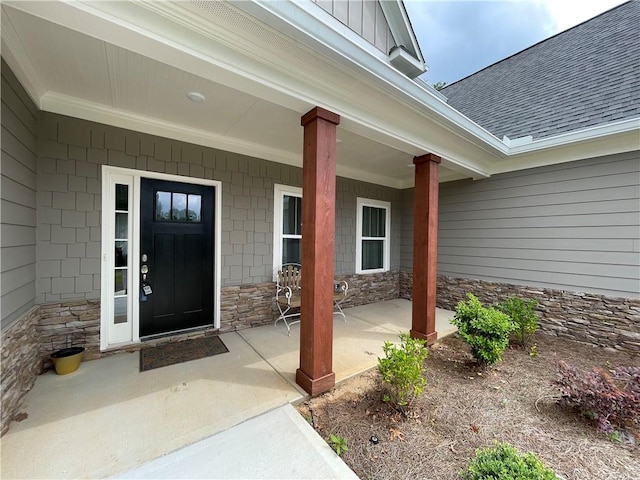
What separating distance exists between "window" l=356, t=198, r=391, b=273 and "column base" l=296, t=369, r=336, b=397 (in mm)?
3215

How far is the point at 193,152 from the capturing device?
345 centimetres

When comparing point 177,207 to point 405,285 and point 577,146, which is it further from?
point 577,146

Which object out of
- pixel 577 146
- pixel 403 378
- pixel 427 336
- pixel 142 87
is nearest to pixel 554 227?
pixel 577 146

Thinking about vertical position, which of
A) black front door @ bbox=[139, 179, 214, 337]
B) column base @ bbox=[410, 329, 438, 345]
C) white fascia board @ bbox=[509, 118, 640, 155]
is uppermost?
white fascia board @ bbox=[509, 118, 640, 155]

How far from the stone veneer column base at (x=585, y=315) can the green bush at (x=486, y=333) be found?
1905 millimetres

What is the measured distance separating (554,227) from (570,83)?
2.62 metres

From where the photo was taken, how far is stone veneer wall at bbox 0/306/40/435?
184 cm

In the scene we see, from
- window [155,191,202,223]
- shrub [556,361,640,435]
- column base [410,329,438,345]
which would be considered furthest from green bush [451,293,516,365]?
window [155,191,202,223]

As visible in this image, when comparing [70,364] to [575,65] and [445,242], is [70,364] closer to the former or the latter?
[445,242]

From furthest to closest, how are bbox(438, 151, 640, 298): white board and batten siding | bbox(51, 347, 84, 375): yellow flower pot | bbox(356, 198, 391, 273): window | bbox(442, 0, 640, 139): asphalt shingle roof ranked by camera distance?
bbox(356, 198, 391, 273): window
bbox(442, 0, 640, 139): asphalt shingle roof
bbox(438, 151, 640, 298): white board and batten siding
bbox(51, 347, 84, 375): yellow flower pot

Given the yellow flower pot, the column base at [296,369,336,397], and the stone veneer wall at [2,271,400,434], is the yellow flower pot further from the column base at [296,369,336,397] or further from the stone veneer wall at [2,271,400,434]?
the column base at [296,369,336,397]

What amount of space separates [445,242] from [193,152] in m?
4.94

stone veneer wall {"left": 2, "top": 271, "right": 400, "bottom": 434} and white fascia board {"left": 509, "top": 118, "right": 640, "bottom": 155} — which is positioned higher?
white fascia board {"left": 509, "top": 118, "right": 640, "bottom": 155}

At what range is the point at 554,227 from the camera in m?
4.03
